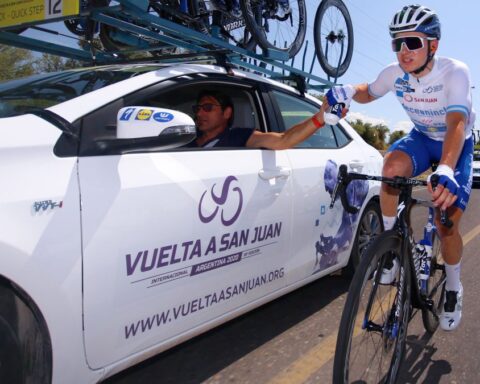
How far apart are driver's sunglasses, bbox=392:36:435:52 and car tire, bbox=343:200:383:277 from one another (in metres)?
1.58

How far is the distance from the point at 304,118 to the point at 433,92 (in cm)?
105

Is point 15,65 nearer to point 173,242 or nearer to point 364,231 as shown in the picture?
point 364,231

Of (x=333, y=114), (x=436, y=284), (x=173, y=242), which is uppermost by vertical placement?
(x=333, y=114)

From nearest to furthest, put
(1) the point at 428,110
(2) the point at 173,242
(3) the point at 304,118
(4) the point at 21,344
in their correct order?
(4) the point at 21,344, (2) the point at 173,242, (1) the point at 428,110, (3) the point at 304,118

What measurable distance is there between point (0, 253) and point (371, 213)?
10.2 ft

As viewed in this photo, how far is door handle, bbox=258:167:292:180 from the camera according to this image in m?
2.66

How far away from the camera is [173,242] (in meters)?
2.08

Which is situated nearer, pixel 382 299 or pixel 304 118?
pixel 382 299

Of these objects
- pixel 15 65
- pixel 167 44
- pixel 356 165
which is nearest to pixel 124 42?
pixel 167 44

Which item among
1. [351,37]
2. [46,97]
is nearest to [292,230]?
[46,97]

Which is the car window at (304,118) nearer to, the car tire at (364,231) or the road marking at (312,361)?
the car tire at (364,231)

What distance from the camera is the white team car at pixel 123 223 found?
1636mm

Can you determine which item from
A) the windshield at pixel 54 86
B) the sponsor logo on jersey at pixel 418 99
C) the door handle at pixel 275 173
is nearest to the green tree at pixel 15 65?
the windshield at pixel 54 86

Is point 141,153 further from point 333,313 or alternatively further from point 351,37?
point 351,37
